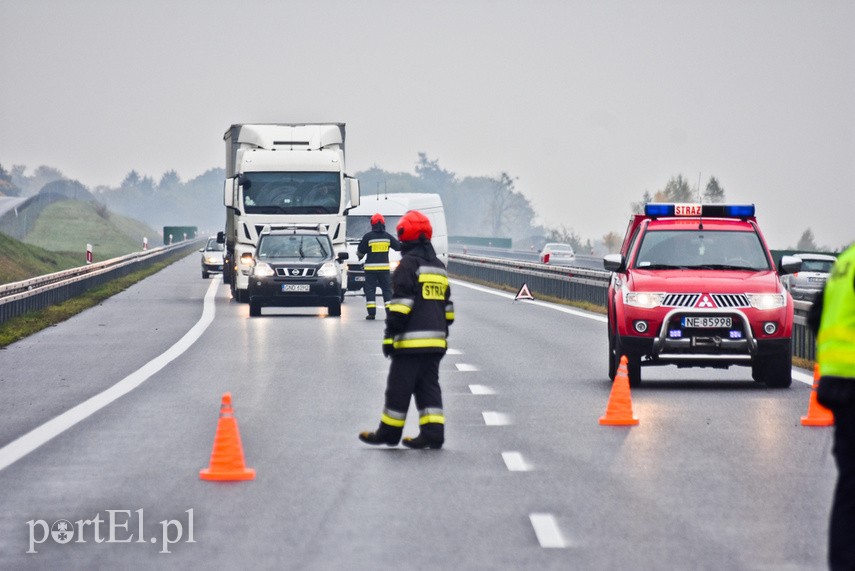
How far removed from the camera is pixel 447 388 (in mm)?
15977

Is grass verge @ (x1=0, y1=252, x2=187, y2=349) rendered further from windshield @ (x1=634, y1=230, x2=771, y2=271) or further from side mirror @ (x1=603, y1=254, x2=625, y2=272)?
windshield @ (x1=634, y1=230, x2=771, y2=271)

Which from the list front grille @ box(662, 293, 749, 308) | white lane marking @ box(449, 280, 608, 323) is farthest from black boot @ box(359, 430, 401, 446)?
white lane marking @ box(449, 280, 608, 323)

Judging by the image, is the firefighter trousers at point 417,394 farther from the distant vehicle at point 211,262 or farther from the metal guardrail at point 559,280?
the distant vehicle at point 211,262

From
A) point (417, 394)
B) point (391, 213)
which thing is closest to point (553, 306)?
point (391, 213)

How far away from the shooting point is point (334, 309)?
97.4ft

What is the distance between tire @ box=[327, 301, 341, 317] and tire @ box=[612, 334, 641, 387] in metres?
13.1

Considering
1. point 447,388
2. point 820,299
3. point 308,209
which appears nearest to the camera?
point 820,299

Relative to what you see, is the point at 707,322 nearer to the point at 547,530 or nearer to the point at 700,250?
the point at 700,250

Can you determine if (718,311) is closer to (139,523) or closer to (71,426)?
(71,426)

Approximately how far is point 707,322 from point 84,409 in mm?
6151

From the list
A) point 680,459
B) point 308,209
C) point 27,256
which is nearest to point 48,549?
point 680,459

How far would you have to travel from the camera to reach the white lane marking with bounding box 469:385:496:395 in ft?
50.9

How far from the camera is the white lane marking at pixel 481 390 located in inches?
611

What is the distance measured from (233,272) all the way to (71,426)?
2352 cm
